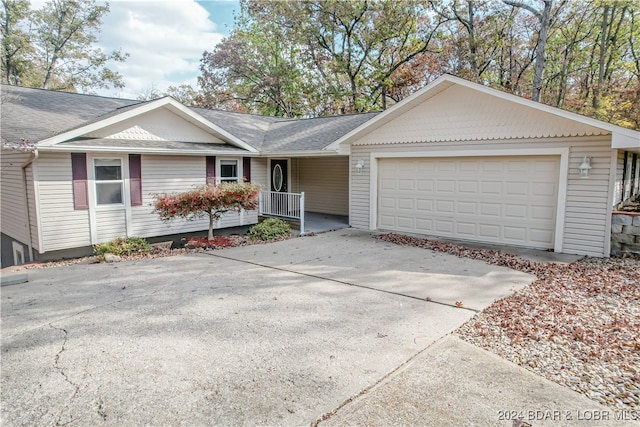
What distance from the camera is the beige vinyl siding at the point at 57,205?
873cm

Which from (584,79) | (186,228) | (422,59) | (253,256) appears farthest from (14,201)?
(584,79)

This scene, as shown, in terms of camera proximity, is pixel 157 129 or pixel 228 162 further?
pixel 228 162

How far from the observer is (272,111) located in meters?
26.9

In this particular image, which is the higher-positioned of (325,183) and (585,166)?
(585,166)

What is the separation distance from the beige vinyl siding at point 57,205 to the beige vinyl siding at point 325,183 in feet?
27.2

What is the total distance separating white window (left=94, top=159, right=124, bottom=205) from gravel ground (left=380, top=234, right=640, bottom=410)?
8.91 meters

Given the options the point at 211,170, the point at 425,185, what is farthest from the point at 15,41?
the point at 425,185

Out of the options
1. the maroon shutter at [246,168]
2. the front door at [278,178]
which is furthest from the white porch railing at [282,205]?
the maroon shutter at [246,168]

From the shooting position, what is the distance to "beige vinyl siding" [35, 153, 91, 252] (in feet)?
28.6

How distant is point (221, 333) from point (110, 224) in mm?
6881

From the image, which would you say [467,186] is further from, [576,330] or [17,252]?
[17,252]

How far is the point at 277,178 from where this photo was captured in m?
14.6

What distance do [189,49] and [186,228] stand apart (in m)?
18.9

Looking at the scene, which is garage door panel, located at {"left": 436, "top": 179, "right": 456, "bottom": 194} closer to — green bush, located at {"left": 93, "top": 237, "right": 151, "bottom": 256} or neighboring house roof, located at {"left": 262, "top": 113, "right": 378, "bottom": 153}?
neighboring house roof, located at {"left": 262, "top": 113, "right": 378, "bottom": 153}
